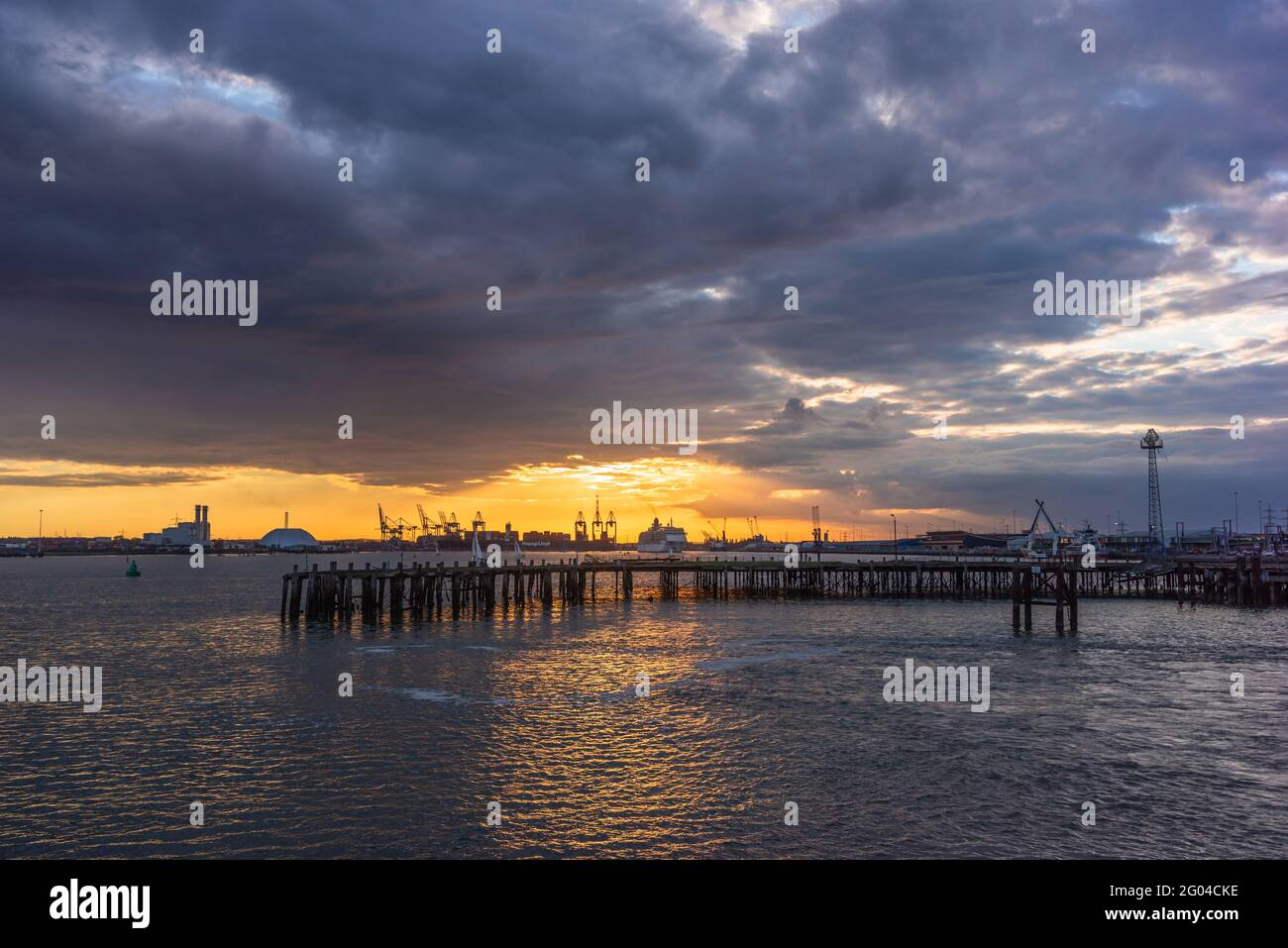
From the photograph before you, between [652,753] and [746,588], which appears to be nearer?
[652,753]

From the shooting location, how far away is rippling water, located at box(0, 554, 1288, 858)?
19750mm

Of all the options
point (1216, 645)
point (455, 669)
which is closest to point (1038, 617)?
point (1216, 645)

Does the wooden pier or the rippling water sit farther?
the wooden pier

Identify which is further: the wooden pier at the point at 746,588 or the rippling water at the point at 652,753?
the wooden pier at the point at 746,588

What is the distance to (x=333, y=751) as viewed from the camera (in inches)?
1064

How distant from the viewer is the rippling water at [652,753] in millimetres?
19750

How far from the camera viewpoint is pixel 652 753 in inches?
1061

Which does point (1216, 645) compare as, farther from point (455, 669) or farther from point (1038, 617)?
point (455, 669)
